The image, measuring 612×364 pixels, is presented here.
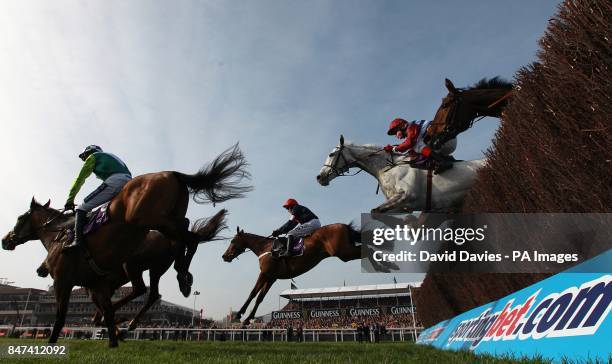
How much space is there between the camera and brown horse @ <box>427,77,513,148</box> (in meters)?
6.79

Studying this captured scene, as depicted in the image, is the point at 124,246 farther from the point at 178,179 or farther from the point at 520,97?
the point at 520,97

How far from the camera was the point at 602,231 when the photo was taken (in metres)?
3.44

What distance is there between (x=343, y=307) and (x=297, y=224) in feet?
180

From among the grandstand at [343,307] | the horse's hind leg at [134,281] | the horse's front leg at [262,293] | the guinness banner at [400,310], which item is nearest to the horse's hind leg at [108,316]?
Answer: the horse's hind leg at [134,281]

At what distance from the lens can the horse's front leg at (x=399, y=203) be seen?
679cm

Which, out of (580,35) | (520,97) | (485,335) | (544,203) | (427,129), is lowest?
(485,335)

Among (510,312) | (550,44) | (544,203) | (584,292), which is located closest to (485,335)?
(510,312)

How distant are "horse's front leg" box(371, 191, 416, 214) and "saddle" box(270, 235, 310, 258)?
2.31m

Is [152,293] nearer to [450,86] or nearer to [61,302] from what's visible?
[61,302]

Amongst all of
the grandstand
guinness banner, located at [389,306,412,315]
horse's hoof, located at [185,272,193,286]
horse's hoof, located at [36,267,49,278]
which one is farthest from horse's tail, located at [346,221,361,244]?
guinness banner, located at [389,306,412,315]

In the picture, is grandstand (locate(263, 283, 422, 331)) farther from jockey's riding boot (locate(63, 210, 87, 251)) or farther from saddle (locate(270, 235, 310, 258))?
jockey's riding boot (locate(63, 210, 87, 251))

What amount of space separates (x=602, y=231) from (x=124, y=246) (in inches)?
236

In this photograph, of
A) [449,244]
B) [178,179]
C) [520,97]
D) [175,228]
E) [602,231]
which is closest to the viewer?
Result: [602,231]

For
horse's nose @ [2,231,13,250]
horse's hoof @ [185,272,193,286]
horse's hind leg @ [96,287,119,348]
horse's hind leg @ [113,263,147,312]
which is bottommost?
horse's hind leg @ [96,287,119,348]
